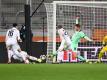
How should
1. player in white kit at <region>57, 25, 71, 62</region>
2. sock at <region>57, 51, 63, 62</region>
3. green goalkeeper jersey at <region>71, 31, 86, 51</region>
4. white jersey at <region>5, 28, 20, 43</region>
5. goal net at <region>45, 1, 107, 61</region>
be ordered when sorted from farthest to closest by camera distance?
goal net at <region>45, 1, 107, 61</region>
sock at <region>57, 51, 63, 62</region>
player in white kit at <region>57, 25, 71, 62</region>
white jersey at <region>5, 28, 20, 43</region>
green goalkeeper jersey at <region>71, 31, 86, 51</region>

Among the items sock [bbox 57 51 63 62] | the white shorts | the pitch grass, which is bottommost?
sock [bbox 57 51 63 62]

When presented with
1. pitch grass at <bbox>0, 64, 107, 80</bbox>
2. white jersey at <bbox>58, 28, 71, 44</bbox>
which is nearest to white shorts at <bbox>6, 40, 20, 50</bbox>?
white jersey at <bbox>58, 28, 71, 44</bbox>

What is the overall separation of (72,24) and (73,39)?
217 centimetres

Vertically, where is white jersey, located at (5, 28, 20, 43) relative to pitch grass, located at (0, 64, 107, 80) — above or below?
above

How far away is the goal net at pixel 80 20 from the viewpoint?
22984 millimetres

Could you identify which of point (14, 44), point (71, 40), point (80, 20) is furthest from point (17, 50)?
point (80, 20)

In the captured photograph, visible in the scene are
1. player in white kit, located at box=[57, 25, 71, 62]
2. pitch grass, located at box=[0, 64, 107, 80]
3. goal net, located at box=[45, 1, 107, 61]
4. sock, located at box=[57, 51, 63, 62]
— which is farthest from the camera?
goal net, located at box=[45, 1, 107, 61]

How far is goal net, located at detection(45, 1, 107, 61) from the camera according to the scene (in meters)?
23.0

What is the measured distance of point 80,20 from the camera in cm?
2383

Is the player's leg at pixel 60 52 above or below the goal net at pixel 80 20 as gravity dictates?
below

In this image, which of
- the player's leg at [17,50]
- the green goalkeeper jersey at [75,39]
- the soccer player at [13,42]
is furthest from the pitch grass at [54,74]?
the soccer player at [13,42]

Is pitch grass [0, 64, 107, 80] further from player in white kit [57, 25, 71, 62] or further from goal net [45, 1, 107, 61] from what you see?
goal net [45, 1, 107, 61]

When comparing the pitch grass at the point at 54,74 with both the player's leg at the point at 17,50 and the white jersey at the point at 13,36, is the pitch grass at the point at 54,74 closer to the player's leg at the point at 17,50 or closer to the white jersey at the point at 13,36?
the player's leg at the point at 17,50

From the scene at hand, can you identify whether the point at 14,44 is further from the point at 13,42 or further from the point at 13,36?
the point at 13,36
